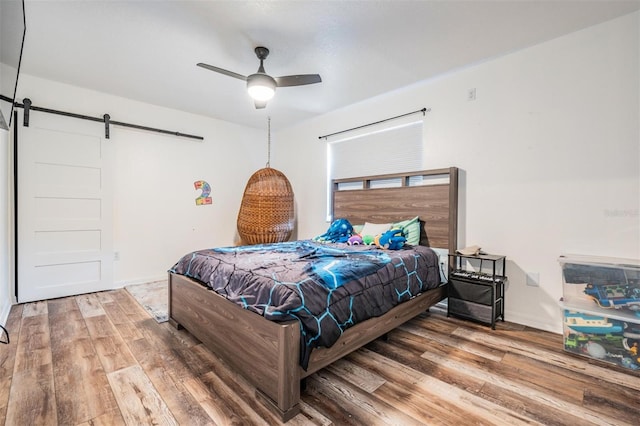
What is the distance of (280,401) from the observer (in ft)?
4.89

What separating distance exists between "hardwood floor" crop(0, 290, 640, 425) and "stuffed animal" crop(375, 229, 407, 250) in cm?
82

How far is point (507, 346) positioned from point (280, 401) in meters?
1.86

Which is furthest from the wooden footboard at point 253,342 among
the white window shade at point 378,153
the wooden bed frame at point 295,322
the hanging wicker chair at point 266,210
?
the white window shade at point 378,153

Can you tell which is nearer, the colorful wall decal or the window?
the window

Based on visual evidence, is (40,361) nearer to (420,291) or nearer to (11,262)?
(11,262)

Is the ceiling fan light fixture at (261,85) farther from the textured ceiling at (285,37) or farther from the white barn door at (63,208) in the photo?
the white barn door at (63,208)

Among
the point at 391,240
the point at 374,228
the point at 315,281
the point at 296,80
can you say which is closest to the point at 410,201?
the point at 374,228

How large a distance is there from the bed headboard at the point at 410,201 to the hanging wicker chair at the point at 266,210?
83 cm

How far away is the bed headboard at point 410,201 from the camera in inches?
120

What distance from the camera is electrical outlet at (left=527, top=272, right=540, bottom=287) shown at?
103 inches

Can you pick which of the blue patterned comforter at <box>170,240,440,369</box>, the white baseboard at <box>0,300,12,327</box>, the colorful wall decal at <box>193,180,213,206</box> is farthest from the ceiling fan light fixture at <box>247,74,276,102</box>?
the white baseboard at <box>0,300,12,327</box>

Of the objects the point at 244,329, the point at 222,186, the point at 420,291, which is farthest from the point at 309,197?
the point at 244,329

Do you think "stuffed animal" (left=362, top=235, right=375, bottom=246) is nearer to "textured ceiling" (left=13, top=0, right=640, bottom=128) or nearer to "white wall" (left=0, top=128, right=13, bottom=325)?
"textured ceiling" (left=13, top=0, right=640, bottom=128)

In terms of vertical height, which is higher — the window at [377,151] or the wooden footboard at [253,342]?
the window at [377,151]
